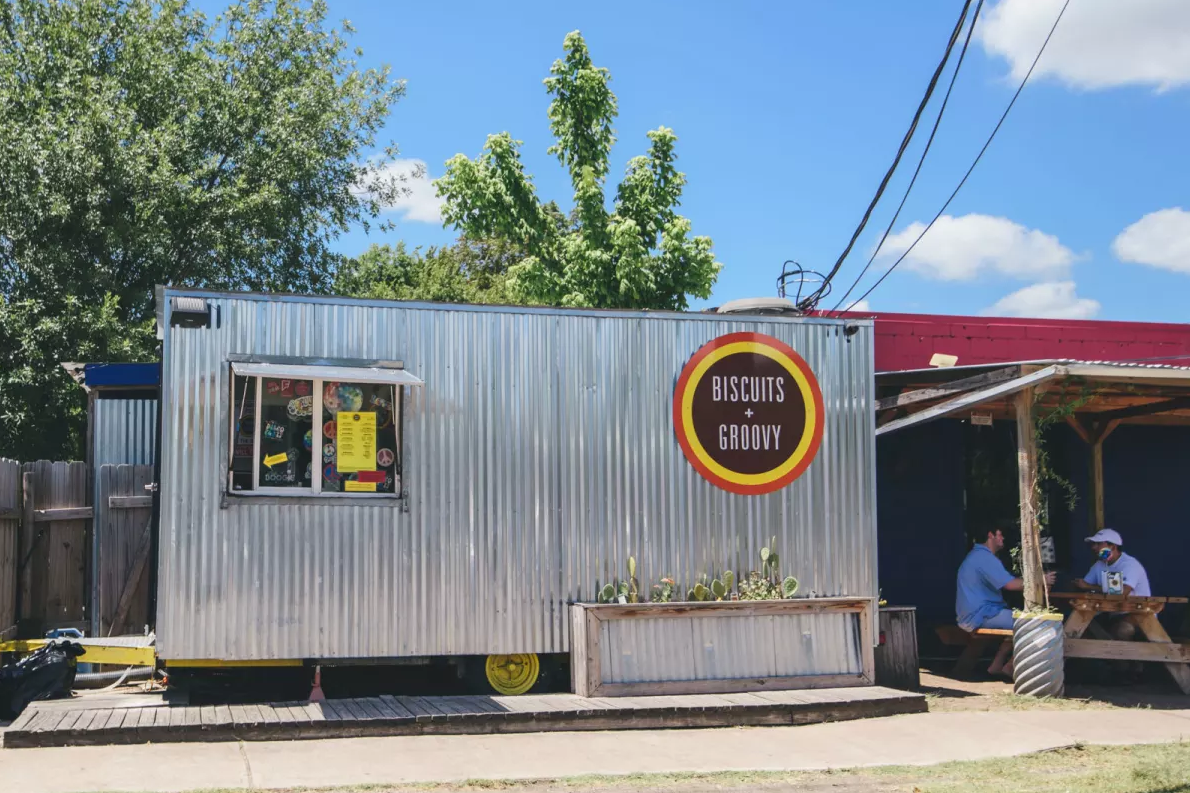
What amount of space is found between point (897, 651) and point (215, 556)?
593 centimetres

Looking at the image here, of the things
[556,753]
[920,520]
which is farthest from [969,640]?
[556,753]

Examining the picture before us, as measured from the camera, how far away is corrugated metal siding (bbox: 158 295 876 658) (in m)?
9.13

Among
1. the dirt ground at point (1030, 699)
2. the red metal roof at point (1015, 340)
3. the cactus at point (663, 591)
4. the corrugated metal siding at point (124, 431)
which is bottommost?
the dirt ground at point (1030, 699)

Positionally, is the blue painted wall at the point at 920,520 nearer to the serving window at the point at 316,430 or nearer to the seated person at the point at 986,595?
the seated person at the point at 986,595

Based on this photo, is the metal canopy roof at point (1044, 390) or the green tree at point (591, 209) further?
the green tree at point (591, 209)

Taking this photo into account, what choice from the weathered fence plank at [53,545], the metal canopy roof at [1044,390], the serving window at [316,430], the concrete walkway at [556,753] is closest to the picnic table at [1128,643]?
the concrete walkway at [556,753]

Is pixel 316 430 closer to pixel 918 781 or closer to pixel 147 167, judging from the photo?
pixel 918 781

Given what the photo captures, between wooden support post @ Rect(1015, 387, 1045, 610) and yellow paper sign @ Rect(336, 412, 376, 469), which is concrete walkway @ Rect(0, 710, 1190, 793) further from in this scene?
yellow paper sign @ Rect(336, 412, 376, 469)

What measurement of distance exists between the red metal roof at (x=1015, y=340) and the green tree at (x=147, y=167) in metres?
12.6

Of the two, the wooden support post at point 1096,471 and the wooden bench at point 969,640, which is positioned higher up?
the wooden support post at point 1096,471

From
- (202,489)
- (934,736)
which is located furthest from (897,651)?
(202,489)

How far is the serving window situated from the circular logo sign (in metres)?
2.44

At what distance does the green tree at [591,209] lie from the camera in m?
23.8

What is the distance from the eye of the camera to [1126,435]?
564 inches
